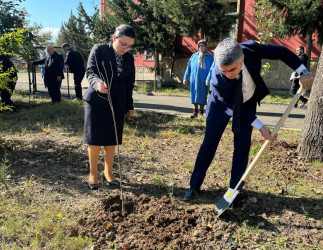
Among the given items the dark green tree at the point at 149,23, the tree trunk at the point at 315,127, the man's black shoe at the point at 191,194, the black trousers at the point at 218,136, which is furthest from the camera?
the dark green tree at the point at 149,23

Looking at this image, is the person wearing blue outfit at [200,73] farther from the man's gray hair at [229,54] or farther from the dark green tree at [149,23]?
the dark green tree at [149,23]

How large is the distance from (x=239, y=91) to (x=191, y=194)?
128cm

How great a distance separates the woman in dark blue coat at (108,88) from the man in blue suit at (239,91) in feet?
3.27

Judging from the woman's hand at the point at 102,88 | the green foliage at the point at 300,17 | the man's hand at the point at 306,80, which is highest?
the green foliage at the point at 300,17

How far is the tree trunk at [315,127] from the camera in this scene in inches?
150

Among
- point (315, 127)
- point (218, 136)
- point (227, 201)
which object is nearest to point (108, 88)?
point (218, 136)

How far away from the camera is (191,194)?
317 centimetres

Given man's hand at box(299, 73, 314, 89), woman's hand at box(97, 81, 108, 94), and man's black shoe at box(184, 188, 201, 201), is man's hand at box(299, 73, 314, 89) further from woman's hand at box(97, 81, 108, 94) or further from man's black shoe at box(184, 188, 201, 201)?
woman's hand at box(97, 81, 108, 94)

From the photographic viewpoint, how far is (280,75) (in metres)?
13.6

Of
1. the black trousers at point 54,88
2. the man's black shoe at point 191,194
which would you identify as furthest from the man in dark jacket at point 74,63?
the man's black shoe at point 191,194

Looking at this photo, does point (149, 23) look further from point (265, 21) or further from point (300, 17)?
point (300, 17)

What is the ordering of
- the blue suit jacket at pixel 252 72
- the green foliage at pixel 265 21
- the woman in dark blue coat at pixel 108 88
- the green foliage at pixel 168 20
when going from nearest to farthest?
the blue suit jacket at pixel 252 72, the woman in dark blue coat at pixel 108 88, the green foliage at pixel 265 21, the green foliage at pixel 168 20

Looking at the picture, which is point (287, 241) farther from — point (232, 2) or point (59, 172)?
point (232, 2)

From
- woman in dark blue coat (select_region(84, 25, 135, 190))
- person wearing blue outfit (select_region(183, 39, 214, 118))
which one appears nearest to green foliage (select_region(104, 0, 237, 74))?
person wearing blue outfit (select_region(183, 39, 214, 118))
